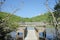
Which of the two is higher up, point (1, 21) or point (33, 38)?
point (1, 21)

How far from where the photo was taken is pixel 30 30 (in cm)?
2333

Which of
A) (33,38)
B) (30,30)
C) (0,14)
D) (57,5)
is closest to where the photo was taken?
(57,5)

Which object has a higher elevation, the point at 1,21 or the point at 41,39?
the point at 1,21

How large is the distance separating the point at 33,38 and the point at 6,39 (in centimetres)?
517

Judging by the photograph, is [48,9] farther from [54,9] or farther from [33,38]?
[33,38]

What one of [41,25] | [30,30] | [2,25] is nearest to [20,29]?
[41,25]

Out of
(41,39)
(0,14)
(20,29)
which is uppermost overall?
(0,14)

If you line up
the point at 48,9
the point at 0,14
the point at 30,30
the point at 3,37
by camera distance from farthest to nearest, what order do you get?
the point at 30,30 < the point at 3,37 < the point at 0,14 < the point at 48,9

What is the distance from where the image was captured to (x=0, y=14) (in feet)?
44.7

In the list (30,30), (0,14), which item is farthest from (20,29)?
(0,14)

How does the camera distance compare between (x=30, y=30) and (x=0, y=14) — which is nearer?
(x=0, y=14)

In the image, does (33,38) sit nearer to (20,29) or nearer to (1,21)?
(20,29)

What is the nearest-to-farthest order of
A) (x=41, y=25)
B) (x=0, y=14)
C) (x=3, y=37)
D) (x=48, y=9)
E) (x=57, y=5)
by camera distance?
(x=48, y=9), (x=57, y=5), (x=0, y=14), (x=3, y=37), (x=41, y=25)

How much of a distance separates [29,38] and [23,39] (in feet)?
3.64
